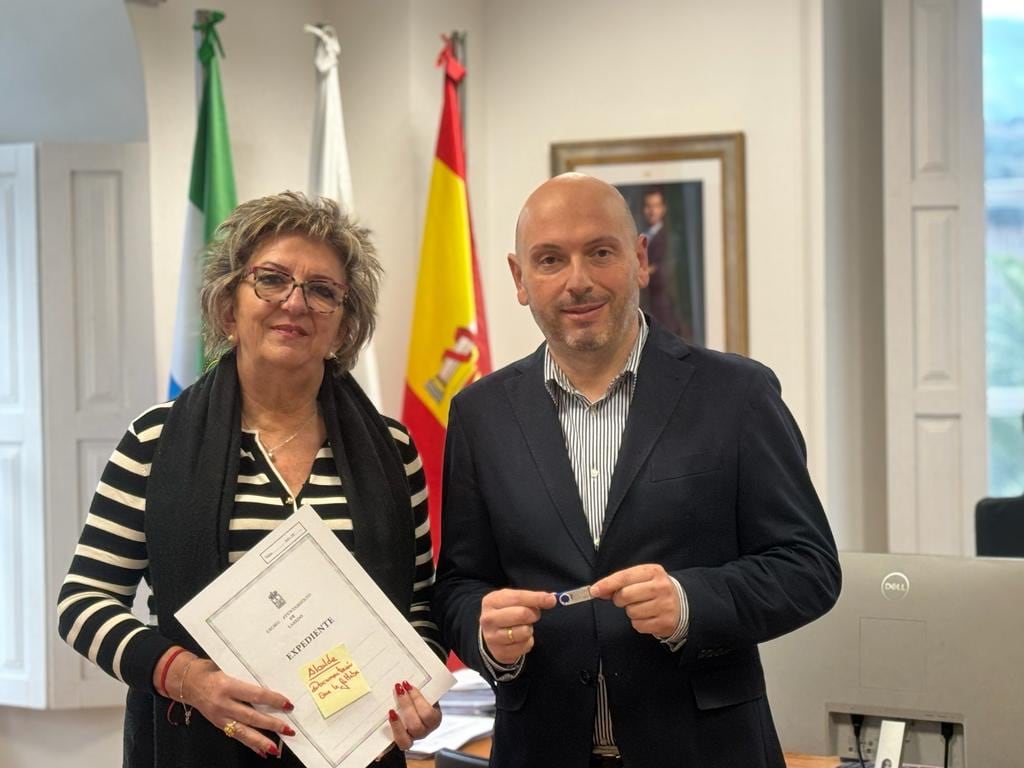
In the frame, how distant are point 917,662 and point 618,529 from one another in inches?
24.0

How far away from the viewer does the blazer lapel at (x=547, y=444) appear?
1.88m

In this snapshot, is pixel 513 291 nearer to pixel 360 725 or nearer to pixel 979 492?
pixel 979 492

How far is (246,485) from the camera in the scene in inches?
78.7

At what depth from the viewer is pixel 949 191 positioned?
4.76 meters

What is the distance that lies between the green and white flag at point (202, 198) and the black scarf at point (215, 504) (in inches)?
72.3

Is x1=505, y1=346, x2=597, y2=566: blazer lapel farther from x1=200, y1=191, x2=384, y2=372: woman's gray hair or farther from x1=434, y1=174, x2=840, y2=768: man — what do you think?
x1=200, y1=191, x2=384, y2=372: woman's gray hair

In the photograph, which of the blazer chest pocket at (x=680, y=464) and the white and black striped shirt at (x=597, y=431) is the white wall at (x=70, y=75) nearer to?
the white and black striped shirt at (x=597, y=431)

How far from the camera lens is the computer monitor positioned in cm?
206

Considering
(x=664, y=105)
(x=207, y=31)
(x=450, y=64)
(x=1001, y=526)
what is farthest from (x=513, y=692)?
(x=664, y=105)

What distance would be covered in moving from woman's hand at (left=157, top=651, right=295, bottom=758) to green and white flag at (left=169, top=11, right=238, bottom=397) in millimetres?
2136

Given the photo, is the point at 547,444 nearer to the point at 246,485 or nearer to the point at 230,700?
the point at 246,485

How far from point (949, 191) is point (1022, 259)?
694 millimetres

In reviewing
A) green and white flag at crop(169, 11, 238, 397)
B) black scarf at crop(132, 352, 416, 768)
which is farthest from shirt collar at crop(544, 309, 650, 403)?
green and white flag at crop(169, 11, 238, 397)

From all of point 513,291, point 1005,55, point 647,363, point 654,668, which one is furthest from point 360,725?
point 1005,55
